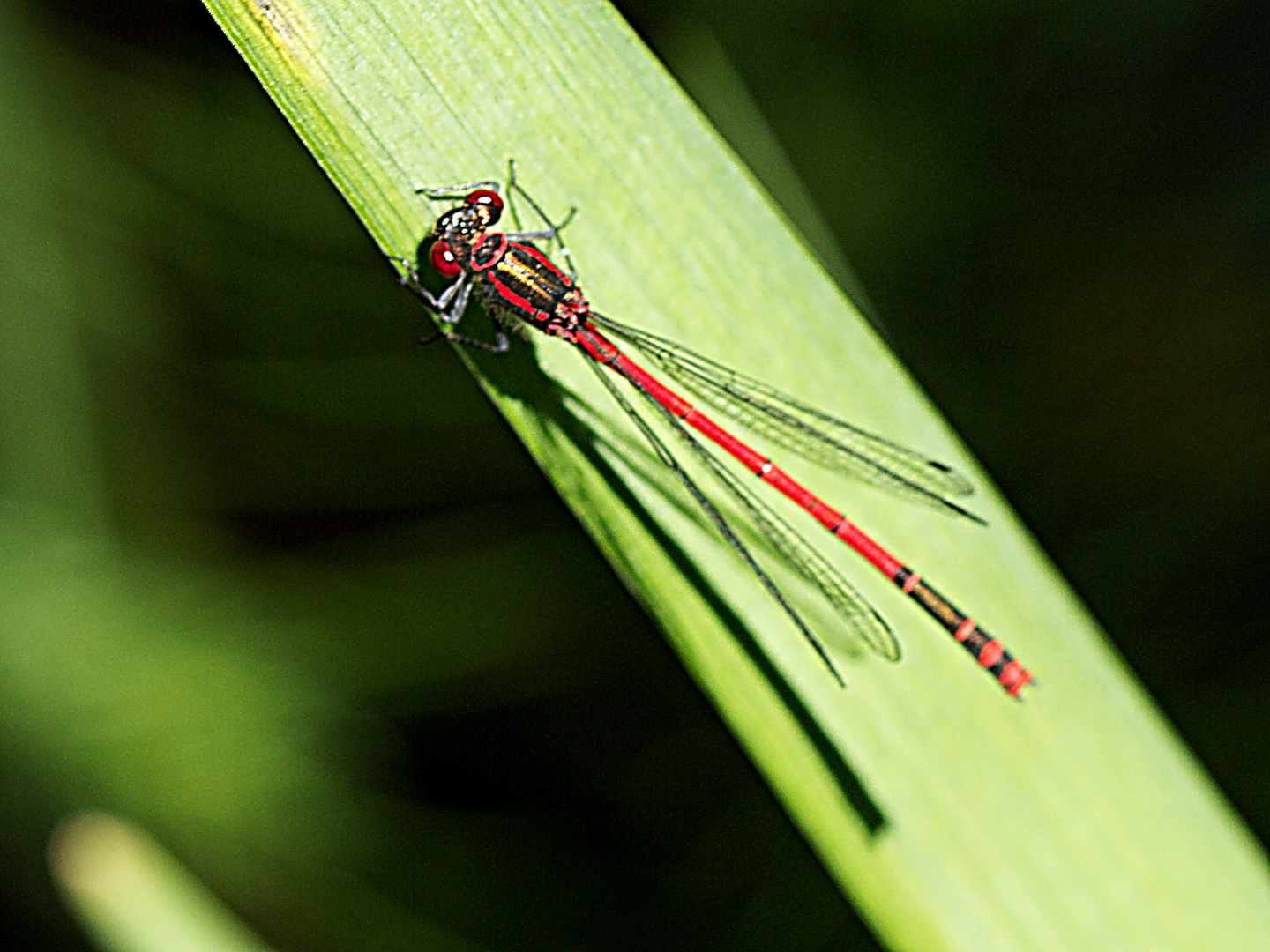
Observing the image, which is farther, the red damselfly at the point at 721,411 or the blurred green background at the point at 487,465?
the blurred green background at the point at 487,465

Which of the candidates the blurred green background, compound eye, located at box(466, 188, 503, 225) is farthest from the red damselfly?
the blurred green background

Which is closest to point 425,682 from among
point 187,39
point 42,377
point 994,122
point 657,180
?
point 42,377

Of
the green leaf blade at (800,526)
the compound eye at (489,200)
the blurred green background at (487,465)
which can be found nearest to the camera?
the green leaf blade at (800,526)

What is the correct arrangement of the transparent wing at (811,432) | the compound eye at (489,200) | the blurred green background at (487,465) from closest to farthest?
the compound eye at (489,200)
the transparent wing at (811,432)
the blurred green background at (487,465)

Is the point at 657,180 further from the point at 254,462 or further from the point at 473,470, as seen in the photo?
the point at 254,462

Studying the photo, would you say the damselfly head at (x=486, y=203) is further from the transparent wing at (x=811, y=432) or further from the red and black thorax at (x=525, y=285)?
the transparent wing at (x=811, y=432)

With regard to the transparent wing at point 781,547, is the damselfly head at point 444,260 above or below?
above

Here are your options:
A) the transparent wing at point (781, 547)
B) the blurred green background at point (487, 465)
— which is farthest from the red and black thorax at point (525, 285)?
the blurred green background at point (487, 465)
